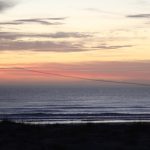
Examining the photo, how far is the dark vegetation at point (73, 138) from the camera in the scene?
54.0 ft

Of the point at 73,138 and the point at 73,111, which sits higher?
the point at 73,138

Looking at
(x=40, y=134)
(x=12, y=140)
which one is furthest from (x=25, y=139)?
(x=40, y=134)

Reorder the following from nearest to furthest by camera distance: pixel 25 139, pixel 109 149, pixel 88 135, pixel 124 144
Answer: pixel 109 149
pixel 124 144
pixel 25 139
pixel 88 135

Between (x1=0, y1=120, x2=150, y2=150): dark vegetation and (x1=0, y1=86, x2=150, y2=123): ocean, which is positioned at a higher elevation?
(x1=0, y1=120, x2=150, y2=150): dark vegetation

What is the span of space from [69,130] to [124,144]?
479cm

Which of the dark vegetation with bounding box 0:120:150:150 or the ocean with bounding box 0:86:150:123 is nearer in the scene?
the dark vegetation with bounding box 0:120:150:150

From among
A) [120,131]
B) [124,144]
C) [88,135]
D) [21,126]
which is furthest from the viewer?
[21,126]

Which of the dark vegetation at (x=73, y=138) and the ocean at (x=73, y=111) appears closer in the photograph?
the dark vegetation at (x=73, y=138)

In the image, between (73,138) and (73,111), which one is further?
(73,111)

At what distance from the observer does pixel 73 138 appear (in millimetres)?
18828

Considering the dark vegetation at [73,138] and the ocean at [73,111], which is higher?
the dark vegetation at [73,138]

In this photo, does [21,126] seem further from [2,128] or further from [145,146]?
[145,146]

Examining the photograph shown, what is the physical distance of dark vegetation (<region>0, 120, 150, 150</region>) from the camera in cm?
1645

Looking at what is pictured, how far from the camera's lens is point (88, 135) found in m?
19.8
